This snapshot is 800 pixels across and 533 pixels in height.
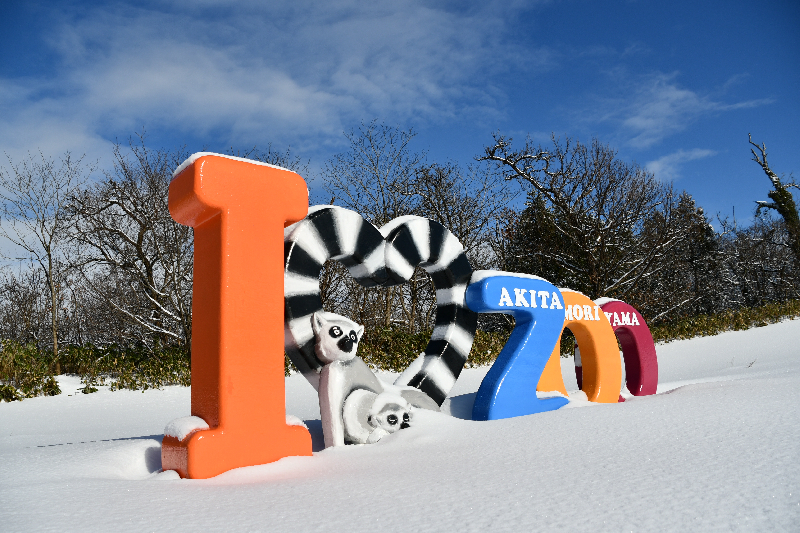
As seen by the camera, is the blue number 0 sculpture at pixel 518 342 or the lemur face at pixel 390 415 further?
the blue number 0 sculpture at pixel 518 342

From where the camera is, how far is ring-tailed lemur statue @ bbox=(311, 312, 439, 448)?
3.05 m

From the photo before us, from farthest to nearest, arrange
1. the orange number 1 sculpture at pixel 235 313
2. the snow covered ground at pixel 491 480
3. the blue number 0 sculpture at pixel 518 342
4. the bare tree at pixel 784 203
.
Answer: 1. the bare tree at pixel 784 203
2. the blue number 0 sculpture at pixel 518 342
3. the orange number 1 sculpture at pixel 235 313
4. the snow covered ground at pixel 491 480

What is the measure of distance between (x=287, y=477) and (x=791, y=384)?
316 centimetres

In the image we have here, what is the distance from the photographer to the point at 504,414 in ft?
12.2

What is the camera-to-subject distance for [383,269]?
3.62m

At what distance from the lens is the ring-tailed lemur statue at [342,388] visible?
305 cm

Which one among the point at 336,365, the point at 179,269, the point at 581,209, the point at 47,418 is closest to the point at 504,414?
the point at 336,365

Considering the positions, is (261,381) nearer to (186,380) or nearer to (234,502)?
(234,502)

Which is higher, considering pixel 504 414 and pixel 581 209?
pixel 581 209

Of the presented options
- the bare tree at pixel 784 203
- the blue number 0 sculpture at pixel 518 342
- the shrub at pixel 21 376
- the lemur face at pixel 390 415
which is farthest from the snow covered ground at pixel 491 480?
the bare tree at pixel 784 203

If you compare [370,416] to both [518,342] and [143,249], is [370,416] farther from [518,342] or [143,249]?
[143,249]

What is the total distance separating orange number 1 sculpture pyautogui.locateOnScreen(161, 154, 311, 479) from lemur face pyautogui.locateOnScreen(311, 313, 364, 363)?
32cm

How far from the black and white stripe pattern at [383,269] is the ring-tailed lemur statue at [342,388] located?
3.5 inches

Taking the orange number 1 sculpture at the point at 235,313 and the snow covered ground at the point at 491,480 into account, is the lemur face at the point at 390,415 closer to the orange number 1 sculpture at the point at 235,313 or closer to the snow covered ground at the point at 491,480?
the snow covered ground at the point at 491,480
